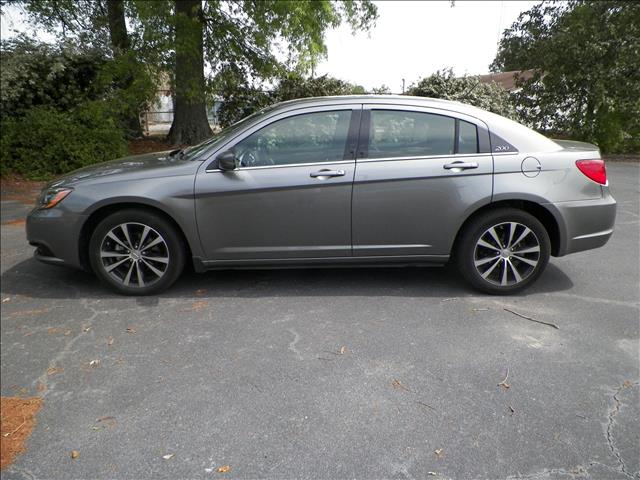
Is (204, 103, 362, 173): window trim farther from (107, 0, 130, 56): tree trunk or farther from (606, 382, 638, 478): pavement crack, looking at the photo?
(107, 0, 130, 56): tree trunk

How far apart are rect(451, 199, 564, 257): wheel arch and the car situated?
12 millimetres

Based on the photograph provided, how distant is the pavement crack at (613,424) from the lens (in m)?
2.28

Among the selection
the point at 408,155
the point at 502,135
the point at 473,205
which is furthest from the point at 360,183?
the point at 502,135

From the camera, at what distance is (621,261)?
516 cm

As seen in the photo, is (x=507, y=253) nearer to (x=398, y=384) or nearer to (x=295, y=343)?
(x=398, y=384)

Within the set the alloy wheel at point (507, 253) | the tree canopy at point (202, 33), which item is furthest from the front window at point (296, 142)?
the tree canopy at point (202, 33)

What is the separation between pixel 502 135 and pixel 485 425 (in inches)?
100

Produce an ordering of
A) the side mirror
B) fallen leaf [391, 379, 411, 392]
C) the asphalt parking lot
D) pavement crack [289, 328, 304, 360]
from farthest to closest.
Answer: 1. the side mirror
2. pavement crack [289, 328, 304, 360]
3. fallen leaf [391, 379, 411, 392]
4. the asphalt parking lot

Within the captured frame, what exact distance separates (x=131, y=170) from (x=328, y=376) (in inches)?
102

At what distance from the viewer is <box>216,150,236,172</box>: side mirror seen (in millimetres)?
4047

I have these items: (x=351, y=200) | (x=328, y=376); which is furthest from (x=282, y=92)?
(x=328, y=376)

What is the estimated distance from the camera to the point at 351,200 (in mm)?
4094

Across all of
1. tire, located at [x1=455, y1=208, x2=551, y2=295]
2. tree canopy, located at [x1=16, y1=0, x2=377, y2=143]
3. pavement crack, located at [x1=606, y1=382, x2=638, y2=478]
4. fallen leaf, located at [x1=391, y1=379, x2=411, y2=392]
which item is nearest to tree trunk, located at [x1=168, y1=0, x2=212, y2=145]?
tree canopy, located at [x1=16, y1=0, x2=377, y2=143]

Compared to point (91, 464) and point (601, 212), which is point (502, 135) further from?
point (91, 464)
